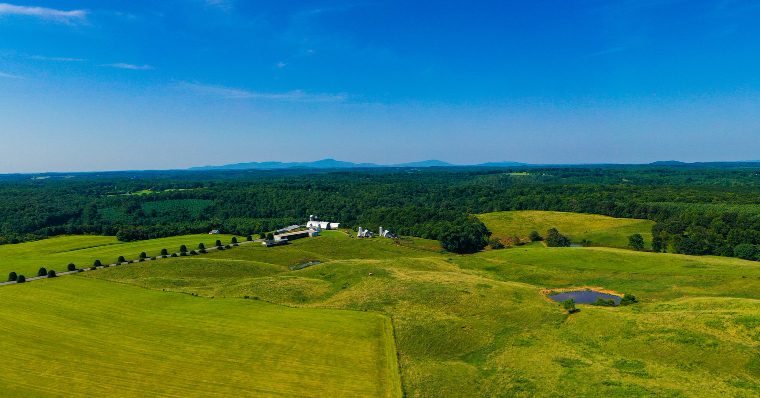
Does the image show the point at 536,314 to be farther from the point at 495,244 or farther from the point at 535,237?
the point at 535,237

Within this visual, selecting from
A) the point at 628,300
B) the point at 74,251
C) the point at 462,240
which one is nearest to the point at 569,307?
the point at 628,300

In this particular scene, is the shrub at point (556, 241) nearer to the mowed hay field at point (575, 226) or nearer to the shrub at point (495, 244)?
the mowed hay field at point (575, 226)

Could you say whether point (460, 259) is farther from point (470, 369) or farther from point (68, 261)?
point (68, 261)

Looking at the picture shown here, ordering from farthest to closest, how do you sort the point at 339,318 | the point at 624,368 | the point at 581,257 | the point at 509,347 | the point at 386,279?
the point at 581,257, the point at 386,279, the point at 339,318, the point at 509,347, the point at 624,368

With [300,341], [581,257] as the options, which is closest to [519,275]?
[581,257]

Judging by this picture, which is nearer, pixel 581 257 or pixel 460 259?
pixel 581 257

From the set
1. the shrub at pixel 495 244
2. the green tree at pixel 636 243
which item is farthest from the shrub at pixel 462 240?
the green tree at pixel 636 243
